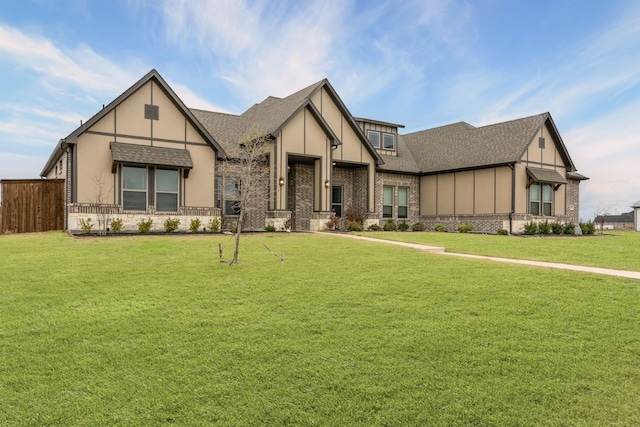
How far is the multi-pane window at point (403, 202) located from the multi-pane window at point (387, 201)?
0.76m

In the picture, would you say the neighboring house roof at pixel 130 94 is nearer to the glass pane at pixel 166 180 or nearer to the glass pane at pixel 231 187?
the glass pane at pixel 231 187

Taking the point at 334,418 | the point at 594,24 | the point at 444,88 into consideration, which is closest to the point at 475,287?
the point at 334,418

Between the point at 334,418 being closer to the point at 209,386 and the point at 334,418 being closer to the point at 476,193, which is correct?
the point at 209,386

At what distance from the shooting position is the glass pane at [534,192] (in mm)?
25684

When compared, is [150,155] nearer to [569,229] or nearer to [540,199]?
[540,199]

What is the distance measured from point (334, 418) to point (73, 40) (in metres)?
17.5

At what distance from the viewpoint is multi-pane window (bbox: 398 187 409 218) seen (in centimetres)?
2839

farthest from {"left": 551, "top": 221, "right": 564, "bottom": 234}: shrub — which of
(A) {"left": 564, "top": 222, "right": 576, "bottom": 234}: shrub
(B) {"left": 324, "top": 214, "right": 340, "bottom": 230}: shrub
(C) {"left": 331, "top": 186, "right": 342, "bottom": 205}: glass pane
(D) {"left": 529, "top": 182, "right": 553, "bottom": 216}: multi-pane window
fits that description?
(B) {"left": 324, "top": 214, "right": 340, "bottom": 230}: shrub

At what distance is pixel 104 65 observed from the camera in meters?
17.8

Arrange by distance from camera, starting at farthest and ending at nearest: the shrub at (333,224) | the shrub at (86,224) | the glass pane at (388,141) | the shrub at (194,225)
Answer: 1. the glass pane at (388,141)
2. the shrub at (333,224)
3. the shrub at (194,225)
4. the shrub at (86,224)

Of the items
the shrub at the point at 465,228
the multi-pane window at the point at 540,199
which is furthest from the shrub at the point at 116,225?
the multi-pane window at the point at 540,199

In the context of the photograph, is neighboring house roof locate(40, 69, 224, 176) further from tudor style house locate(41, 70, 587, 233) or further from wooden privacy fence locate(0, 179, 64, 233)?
wooden privacy fence locate(0, 179, 64, 233)

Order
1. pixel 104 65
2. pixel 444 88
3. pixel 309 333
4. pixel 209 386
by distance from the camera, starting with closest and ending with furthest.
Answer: pixel 209 386, pixel 309 333, pixel 104 65, pixel 444 88

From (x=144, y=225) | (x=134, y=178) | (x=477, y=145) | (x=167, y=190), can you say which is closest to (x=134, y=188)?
(x=134, y=178)
